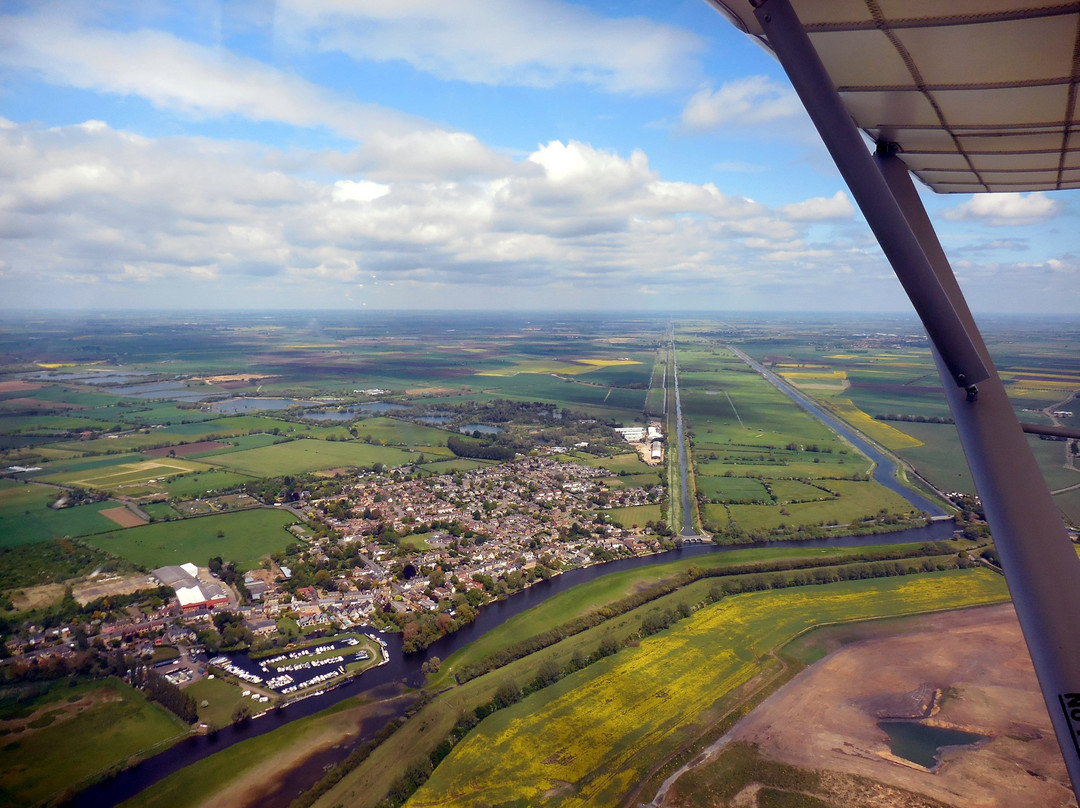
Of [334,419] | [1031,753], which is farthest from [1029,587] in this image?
[334,419]

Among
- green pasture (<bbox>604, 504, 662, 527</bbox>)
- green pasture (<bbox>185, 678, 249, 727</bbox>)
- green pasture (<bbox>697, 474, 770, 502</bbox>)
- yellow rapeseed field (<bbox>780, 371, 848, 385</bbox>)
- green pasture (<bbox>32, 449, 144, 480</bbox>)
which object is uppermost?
yellow rapeseed field (<bbox>780, 371, 848, 385</bbox>)

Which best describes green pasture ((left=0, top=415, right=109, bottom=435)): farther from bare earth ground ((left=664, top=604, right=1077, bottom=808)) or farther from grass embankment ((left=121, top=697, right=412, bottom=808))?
bare earth ground ((left=664, top=604, right=1077, bottom=808))

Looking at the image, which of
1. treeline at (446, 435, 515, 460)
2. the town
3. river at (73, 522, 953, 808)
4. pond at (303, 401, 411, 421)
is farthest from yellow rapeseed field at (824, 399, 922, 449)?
pond at (303, 401, 411, 421)

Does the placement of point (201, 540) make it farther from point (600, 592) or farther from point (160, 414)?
point (160, 414)

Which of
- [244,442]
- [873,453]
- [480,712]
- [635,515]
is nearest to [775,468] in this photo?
[873,453]

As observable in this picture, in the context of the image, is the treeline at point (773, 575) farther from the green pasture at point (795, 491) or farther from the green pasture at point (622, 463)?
the green pasture at point (622, 463)

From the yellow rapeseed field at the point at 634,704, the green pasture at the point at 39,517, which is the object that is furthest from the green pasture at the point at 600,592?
the green pasture at the point at 39,517

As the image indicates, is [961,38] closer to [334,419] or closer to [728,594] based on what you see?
[728,594]
